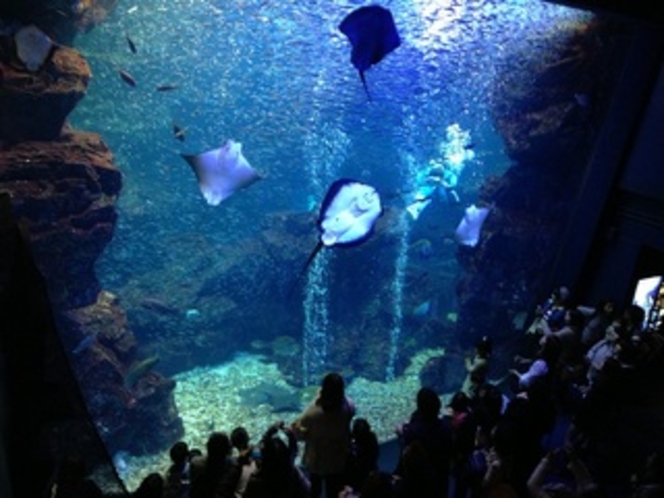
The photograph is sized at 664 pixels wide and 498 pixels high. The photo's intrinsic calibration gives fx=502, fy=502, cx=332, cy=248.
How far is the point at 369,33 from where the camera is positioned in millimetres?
4309

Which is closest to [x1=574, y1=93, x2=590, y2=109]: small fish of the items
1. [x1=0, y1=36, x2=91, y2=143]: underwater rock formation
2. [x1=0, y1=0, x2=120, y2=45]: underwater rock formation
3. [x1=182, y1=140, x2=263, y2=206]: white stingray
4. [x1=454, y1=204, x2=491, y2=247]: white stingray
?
[x1=454, y1=204, x2=491, y2=247]: white stingray

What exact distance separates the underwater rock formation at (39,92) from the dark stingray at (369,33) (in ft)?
12.7

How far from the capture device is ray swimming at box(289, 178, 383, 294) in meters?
5.39

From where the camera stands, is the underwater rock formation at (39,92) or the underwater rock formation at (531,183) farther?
the underwater rock formation at (531,183)

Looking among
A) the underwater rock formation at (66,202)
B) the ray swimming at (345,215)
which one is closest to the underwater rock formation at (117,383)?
the underwater rock formation at (66,202)

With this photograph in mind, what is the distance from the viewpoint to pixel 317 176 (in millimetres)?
47000

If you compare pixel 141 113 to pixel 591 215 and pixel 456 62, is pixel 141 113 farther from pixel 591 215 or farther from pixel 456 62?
pixel 591 215

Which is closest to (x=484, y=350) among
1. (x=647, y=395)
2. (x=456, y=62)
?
(x=647, y=395)

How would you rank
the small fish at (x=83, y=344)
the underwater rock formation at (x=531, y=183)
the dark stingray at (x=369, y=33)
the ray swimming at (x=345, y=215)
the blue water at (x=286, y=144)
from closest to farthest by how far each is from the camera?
the dark stingray at (x=369, y=33)
the ray swimming at (x=345, y=215)
the small fish at (x=83, y=344)
the underwater rock formation at (x=531, y=183)
the blue water at (x=286, y=144)

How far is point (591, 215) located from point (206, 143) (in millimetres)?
43282

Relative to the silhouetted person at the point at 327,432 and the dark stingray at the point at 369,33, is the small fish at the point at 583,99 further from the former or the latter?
the silhouetted person at the point at 327,432

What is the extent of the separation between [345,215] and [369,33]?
6.18 ft

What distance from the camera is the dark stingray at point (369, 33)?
4227 millimetres

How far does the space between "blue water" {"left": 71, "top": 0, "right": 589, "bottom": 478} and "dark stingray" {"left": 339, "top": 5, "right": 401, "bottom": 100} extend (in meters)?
4.88
